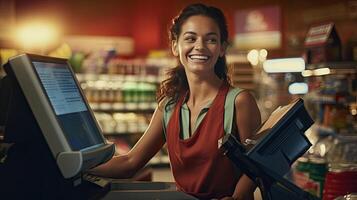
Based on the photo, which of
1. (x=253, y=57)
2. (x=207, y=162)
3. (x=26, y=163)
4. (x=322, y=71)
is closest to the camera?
(x=26, y=163)

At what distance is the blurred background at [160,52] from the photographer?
14.3 feet

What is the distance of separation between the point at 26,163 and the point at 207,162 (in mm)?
732

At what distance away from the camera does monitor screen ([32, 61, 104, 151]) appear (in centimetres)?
176

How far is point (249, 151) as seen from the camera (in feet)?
5.86

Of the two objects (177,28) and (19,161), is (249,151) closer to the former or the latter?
(19,161)

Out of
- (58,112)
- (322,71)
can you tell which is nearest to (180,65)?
(58,112)

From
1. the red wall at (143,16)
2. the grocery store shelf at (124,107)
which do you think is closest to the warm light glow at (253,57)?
the red wall at (143,16)

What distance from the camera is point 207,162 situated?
2273mm

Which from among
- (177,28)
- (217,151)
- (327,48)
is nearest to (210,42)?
(177,28)

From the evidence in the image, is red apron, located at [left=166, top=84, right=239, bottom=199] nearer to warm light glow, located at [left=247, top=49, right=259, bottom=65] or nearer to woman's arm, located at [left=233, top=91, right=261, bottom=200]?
woman's arm, located at [left=233, top=91, right=261, bottom=200]

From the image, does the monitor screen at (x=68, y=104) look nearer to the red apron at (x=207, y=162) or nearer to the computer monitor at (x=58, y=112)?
the computer monitor at (x=58, y=112)

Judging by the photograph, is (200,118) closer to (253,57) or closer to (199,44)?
(199,44)

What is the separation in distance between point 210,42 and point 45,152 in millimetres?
880

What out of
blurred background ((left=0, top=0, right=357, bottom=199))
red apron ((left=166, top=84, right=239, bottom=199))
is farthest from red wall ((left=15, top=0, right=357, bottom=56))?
red apron ((left=166, top=84, right=239, bottom=199))
